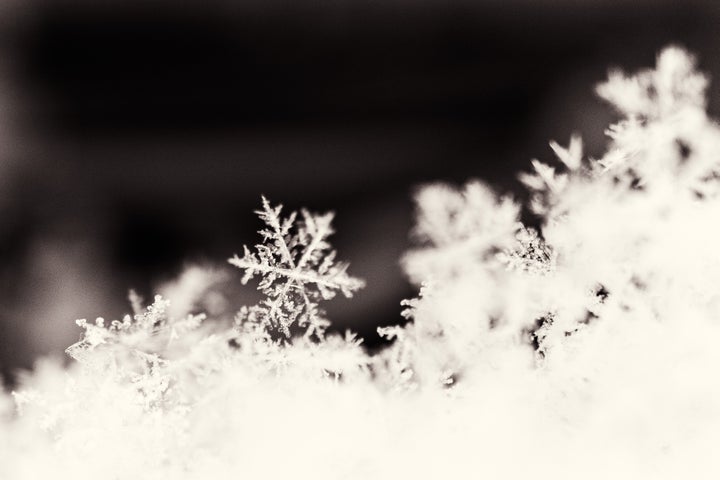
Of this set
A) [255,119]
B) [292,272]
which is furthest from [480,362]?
[255,119]

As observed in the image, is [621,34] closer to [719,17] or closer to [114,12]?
[719,17]

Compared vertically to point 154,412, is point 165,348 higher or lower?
higher

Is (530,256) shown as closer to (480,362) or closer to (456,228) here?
(456,228)

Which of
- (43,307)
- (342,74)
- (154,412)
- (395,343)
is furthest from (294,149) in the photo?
(43,307)

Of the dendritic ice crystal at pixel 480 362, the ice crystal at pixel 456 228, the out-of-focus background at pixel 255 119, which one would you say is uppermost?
the out-of-focus background at pixel 255 119

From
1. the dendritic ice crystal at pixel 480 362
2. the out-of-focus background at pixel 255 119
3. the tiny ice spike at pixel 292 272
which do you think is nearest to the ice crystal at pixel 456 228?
the dendritic ice crystal at pixel 480 362

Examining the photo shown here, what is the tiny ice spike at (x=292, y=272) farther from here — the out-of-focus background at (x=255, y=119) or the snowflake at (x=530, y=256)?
the snowflake at (x=530, y=256)
